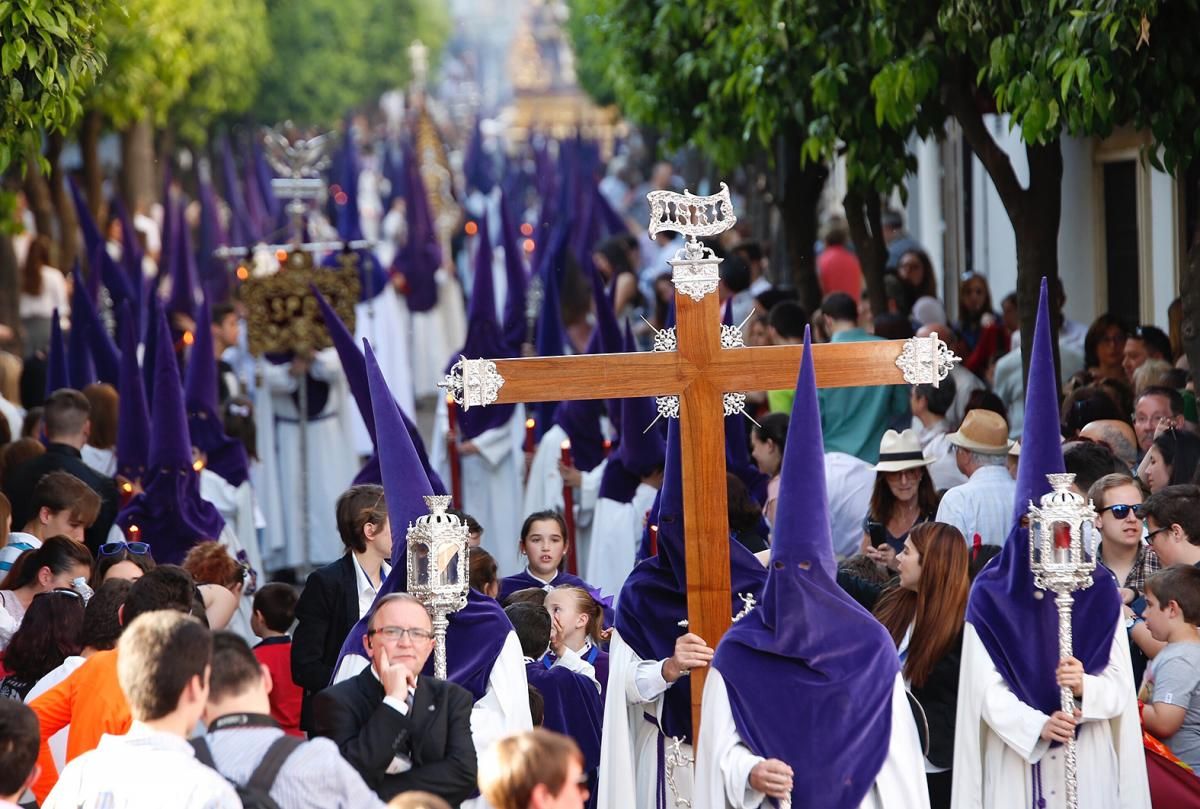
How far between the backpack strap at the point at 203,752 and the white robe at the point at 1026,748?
7.73 feet

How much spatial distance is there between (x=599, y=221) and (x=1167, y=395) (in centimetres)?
1478

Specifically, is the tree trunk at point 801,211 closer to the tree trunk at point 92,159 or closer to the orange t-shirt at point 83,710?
the orange t-shirt at point 83,710

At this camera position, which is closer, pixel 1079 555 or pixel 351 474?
pixel 1079 555

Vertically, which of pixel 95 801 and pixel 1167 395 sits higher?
pixel 1167 395

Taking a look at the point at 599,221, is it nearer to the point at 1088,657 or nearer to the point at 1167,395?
the point at 1167,395

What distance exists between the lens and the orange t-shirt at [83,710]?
566 centimetres

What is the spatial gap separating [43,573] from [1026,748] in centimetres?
351

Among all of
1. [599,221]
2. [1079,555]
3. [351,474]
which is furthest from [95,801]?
[599,221]

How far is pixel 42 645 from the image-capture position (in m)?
6.40

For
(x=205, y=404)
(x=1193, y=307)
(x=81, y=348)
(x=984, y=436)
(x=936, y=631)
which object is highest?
(x=81, y=348)

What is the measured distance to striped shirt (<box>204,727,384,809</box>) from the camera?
4633 millimetres

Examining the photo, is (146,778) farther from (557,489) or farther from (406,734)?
(557,489)

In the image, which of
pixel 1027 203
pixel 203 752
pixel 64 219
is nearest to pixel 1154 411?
pixel 1027 203

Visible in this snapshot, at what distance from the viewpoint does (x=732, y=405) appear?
629cm
